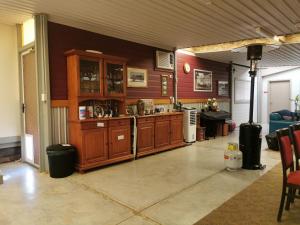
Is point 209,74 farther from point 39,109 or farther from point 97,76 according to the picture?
point 39,109

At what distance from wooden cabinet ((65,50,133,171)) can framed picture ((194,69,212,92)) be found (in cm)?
365

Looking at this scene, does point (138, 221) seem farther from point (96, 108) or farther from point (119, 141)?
point (96, 108)

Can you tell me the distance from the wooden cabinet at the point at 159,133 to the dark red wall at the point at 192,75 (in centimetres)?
143

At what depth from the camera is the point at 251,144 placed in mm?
4336

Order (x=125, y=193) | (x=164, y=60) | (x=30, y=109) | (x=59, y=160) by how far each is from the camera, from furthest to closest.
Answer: (x=164, y=60) < (x=30, y=109) < (x=59, y=160) < (x=125, y=193)

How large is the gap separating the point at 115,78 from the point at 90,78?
1.94 ft

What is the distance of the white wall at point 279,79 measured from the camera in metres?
11.2

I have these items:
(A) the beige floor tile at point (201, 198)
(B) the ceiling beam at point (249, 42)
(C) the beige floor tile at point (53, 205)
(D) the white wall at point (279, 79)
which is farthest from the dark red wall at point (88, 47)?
(D) the white wall at point (279, 79)

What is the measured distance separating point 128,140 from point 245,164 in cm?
229

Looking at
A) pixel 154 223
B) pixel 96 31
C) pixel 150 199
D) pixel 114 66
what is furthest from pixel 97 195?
pixel 96 31

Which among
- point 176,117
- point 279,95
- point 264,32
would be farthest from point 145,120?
point 279,95

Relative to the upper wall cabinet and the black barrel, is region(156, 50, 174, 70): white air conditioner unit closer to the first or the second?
the upper wall cabinet

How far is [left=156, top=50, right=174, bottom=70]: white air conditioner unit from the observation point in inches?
258

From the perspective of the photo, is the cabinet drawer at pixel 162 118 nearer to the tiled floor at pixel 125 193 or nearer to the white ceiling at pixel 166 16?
the tiled floor at pixel 125 193
